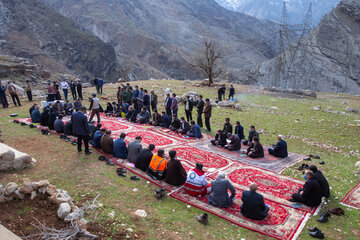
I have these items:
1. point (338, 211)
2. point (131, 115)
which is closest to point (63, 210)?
point (338, 211)

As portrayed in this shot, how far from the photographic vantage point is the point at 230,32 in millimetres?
163750

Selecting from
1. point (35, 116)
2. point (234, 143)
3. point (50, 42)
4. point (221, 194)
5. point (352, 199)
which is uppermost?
point (50, 42)

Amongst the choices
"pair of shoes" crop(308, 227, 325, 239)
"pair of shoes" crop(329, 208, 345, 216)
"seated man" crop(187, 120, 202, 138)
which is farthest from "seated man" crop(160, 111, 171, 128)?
"pair of shoes" crop(308, 227, 325, 239)

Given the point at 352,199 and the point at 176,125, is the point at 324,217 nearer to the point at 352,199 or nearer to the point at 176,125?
the point at 352,199

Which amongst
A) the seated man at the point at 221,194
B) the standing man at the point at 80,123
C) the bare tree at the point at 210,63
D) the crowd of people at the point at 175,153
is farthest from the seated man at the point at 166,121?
the bare tree at the point at 210,63

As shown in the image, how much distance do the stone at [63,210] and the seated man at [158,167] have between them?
12.9 ft

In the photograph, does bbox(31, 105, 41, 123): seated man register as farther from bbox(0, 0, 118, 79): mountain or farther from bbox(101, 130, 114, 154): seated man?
bbox(0, 0, 118, 79): mountain

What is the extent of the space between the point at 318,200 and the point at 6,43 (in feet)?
282

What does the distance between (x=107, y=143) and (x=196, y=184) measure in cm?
533

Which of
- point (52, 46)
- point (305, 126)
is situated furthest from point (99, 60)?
point (305, 126)

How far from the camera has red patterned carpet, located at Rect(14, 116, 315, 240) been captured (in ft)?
25.3

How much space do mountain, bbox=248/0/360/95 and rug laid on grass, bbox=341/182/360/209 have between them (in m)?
57.7

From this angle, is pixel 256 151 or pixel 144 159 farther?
pixel 256 151

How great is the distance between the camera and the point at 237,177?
10.9 metres
